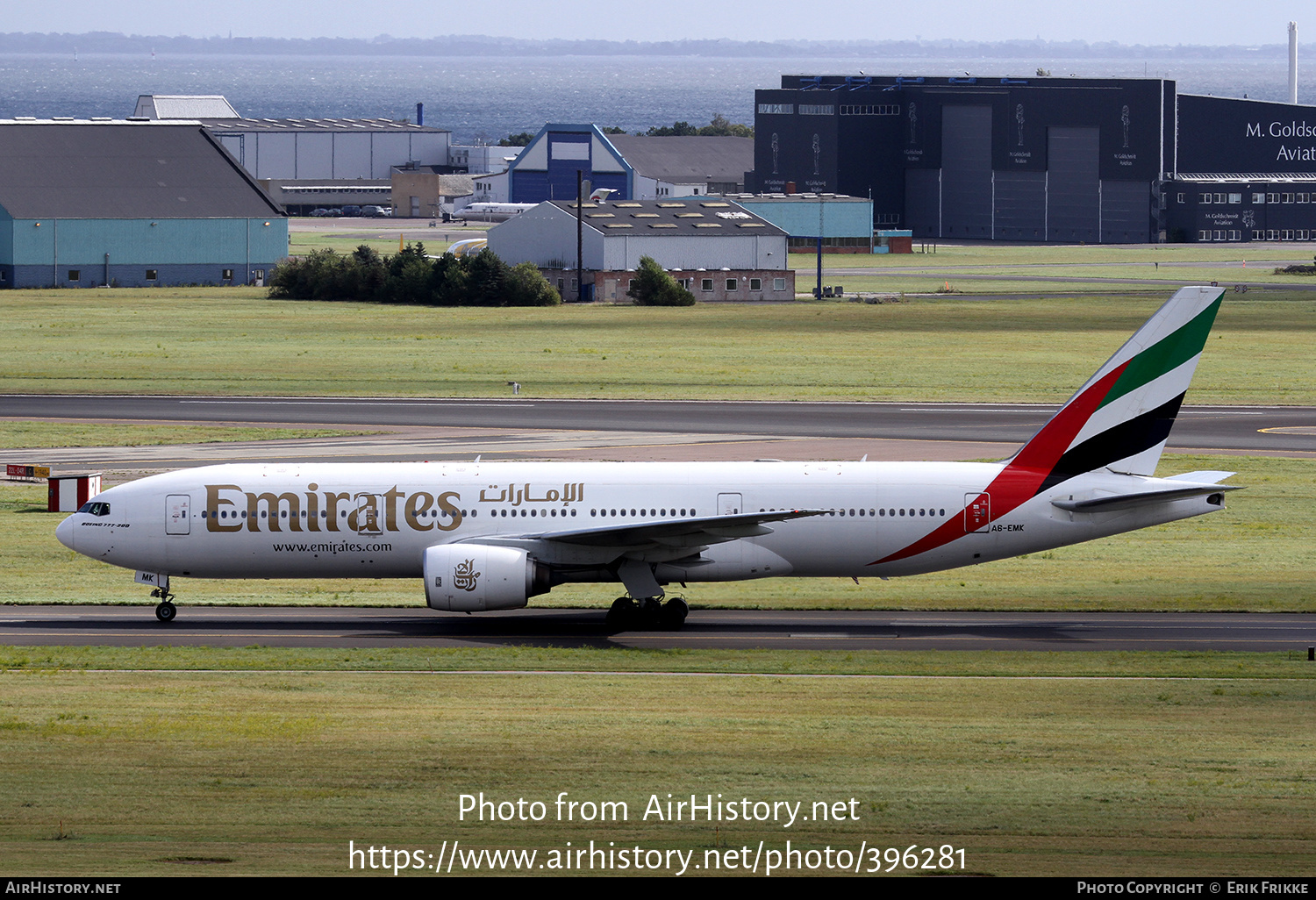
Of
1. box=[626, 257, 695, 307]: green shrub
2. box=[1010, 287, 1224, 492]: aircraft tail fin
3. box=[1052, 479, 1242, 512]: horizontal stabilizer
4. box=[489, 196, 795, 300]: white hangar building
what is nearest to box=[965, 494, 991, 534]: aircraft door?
box=[1010, 287, 1224, 492]: aircraft tail fin

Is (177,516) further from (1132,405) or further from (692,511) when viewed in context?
(1132,405)

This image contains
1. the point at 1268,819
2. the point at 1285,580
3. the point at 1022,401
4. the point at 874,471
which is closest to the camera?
the point at 1268,819

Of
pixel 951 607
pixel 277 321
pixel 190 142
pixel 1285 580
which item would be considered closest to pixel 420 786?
pixel 951 607

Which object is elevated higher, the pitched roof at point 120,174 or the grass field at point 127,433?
the pitched roof at point 120,174

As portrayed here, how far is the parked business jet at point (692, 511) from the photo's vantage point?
140ft

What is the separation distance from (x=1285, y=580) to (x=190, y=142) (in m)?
139

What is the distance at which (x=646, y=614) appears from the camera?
42.6m

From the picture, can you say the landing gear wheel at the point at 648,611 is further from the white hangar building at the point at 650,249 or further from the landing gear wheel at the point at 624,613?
the white hangar building at the point at 650,249

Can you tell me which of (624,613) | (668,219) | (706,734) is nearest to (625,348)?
(668,219)

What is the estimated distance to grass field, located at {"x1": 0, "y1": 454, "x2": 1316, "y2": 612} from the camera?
1823 inches

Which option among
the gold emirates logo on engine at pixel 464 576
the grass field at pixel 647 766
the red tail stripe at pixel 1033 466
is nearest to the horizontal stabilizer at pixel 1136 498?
the red tail stripe at pixel 1033 466

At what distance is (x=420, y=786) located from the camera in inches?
1027

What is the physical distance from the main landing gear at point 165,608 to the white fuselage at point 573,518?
636 mm
